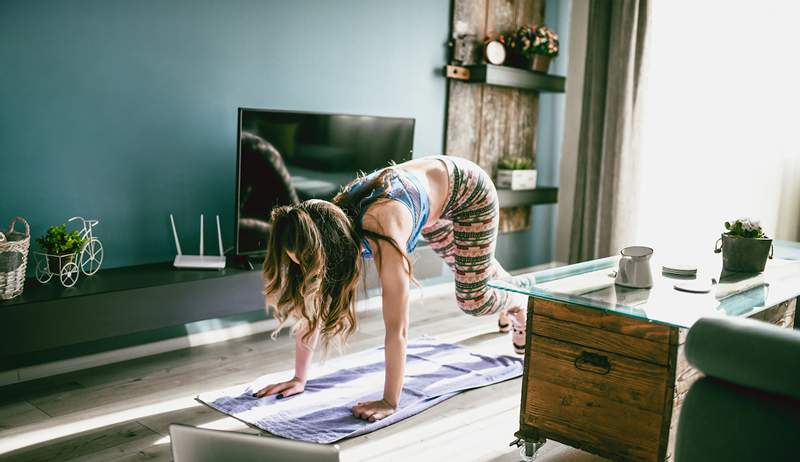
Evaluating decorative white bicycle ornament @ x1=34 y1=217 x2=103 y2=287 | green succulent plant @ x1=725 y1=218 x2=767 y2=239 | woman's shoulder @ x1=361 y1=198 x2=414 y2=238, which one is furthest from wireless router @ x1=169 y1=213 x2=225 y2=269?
green succulent plant @ x1=725 y1=218 x2=767 y2=239

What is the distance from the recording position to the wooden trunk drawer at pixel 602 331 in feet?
5.92

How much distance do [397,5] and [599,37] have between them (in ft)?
4.72

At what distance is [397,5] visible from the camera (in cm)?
387

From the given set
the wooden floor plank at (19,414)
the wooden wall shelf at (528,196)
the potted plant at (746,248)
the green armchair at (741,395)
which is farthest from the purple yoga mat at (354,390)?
the wooden wall shelf at (528,196)

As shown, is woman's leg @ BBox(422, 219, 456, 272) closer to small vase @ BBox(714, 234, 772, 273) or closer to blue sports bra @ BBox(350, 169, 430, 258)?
blue sports bra @ BBox(350, 169, 430, 258)

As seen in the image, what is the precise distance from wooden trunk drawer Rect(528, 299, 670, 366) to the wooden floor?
1.44 ft

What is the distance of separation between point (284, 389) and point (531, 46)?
2.80 m

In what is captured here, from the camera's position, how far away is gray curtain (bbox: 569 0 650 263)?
14.5 feet

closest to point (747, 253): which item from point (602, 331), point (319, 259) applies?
point (602, 331)

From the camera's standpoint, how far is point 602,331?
74.8 inches

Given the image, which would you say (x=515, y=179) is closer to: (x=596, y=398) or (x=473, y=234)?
(x=473, y=234)

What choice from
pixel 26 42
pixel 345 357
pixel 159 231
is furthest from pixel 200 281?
pixel 26 42

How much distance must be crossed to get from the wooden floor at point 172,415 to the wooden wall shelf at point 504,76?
1.77 m

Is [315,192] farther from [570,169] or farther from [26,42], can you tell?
[570,169]
